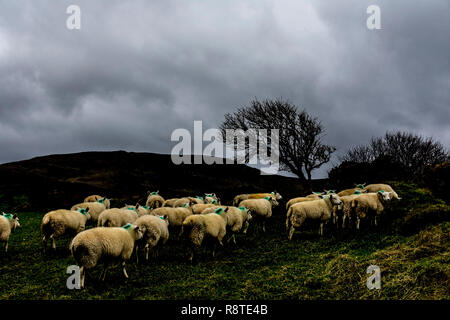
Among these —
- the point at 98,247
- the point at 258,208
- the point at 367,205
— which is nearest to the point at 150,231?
the point at 98,247

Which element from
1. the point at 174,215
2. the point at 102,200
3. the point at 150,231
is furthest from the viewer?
the point at 102,200

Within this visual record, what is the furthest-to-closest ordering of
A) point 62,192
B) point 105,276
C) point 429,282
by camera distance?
point 62,192 < point 105,276 < point 429,282

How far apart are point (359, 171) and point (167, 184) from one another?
77.6 ft

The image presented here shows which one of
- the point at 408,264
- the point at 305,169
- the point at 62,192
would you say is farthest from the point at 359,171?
the point at 62,192

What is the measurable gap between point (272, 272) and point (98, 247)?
4802 mm

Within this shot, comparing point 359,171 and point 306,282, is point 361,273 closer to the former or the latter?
point 306,282

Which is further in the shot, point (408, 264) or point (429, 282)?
point (408, 264)

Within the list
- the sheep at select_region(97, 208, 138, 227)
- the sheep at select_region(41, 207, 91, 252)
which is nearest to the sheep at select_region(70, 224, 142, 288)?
the sheep at select_region(97, 208, 138, 227)

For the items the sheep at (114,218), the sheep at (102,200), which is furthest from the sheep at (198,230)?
the sheep at (102,200)

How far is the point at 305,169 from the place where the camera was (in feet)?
85.4

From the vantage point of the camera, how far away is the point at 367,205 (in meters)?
12.9

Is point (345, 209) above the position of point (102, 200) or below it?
below

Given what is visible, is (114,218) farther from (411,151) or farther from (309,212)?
(411,151)
